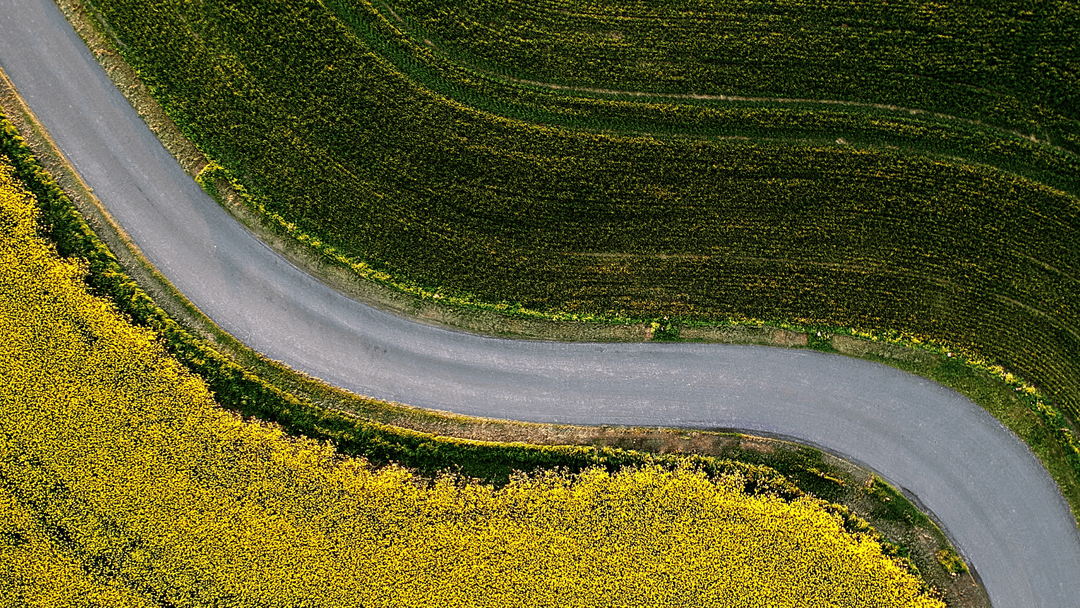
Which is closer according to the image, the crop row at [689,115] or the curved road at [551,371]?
the curved road at [551,371]

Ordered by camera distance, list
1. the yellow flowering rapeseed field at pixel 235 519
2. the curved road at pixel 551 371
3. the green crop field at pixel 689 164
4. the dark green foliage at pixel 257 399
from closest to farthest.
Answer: the yellow flowering rapeseed field at pixel 235 519 < the dark green foliage at pixel 257 399 < the curved road at pixel 551 371 < the green crop field at pixel 689 164

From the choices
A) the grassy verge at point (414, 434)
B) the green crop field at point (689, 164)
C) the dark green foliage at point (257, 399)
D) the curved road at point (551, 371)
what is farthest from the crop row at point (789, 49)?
the dark green foliage at point (257, 399)

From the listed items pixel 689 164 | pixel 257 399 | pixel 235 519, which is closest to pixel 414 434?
pixel 257 399

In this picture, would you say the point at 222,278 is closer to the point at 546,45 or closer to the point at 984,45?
the point at 546,45

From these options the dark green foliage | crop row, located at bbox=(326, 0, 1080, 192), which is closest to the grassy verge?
the dark green foliage

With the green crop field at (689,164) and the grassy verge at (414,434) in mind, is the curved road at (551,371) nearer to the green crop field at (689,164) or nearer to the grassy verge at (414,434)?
the grassy verge at (414,434)

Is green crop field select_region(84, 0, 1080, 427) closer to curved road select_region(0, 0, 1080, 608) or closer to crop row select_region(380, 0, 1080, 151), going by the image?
crop row select_region(380, 0, 1080, 151)

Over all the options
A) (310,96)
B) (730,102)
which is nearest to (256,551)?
(310,96)
